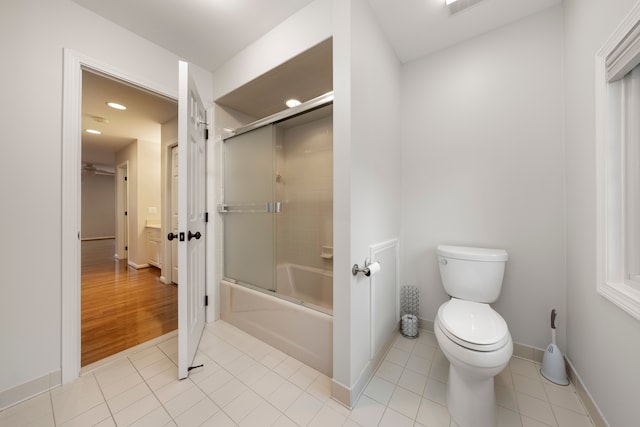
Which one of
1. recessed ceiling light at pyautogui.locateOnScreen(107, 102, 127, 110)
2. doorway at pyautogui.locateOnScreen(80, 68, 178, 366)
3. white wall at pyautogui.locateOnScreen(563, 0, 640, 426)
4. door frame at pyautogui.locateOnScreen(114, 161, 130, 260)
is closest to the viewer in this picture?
white wall at pyautogui.locateOnScreen(563, 0, 640, 426)

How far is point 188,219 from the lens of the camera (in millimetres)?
1468

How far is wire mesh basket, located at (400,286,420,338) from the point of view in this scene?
185cm

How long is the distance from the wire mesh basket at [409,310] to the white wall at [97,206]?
30.6 feet

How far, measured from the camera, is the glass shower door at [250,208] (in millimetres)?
2020

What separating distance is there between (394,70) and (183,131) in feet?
5.50

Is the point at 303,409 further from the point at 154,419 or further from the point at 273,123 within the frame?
the point at 273,123

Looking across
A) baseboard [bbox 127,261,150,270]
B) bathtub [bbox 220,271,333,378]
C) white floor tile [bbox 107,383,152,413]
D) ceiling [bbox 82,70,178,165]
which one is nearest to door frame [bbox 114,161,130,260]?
ceiling [bbox 82,70,178,165]

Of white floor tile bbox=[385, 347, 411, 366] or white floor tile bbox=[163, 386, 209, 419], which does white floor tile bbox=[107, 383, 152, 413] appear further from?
white floor tile bbox=[385, 347, 411, 366]

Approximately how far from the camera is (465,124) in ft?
5.73

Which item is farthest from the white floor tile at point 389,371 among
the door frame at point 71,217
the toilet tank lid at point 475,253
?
the door frame at point 71,217

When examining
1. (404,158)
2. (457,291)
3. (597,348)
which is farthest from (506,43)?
(597,348)

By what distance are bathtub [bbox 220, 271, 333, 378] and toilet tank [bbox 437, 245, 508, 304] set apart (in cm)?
91

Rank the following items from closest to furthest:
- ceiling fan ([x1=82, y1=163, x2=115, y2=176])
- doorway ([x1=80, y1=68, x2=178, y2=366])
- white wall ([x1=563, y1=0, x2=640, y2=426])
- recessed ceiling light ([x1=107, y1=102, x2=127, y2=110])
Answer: white wall ([x1=563, y1=0, x2=640, y2=426]) → doorway ([x1=80, y1=68, x2=178, y2=366]) → recessed ceiling light ([x1=107, y1=102, x2=127, y2=110]) → ceiling fan ([x1=82, y1=163, x2=115, y2=176])

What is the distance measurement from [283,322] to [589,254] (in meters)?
1.84
